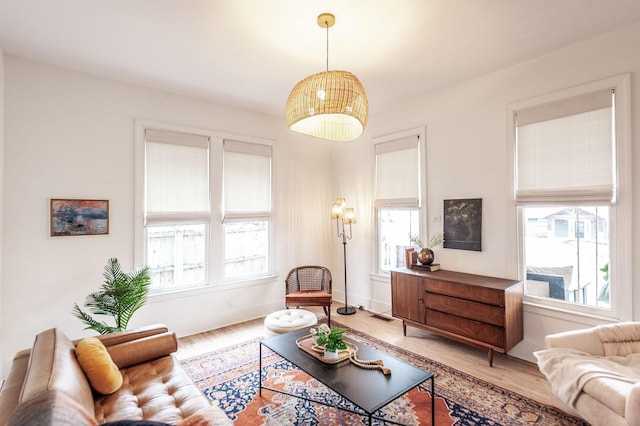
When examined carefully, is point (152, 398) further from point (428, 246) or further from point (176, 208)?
point (428, 246)

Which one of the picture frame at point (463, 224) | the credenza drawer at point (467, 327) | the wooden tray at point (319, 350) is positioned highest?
the picture frame at point (463, 224)

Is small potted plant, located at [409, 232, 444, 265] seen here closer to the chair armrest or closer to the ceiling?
the chair armrest

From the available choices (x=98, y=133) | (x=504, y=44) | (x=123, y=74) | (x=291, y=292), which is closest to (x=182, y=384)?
(x=291, y=292)

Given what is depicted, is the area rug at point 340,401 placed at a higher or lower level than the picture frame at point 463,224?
lower

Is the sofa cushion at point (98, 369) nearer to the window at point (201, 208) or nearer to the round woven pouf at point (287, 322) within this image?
the round woven pouf at point (287, 322)

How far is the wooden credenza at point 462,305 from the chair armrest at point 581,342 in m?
0.55

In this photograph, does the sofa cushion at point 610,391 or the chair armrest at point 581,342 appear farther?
the chair armrest at point 581,342

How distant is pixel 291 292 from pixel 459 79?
352cm

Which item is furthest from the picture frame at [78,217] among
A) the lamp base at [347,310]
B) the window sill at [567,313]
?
the window sill at [567,313]

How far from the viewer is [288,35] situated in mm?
2641

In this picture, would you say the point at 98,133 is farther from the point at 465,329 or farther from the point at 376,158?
the point at 465,329

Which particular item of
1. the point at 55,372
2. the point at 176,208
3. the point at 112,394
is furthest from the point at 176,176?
the point at 55,372

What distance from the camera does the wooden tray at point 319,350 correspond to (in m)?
2.21

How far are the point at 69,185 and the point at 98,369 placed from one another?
86.9 inches
